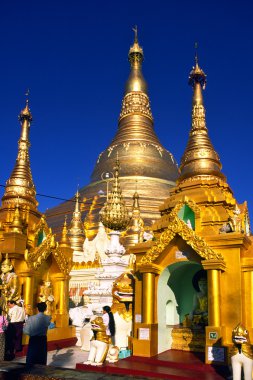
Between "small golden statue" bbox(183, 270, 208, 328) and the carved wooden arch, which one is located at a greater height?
the carved wooden arch

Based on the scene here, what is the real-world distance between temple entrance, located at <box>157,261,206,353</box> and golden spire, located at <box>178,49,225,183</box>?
11.2 feet

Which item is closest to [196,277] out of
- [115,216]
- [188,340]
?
[188,340]

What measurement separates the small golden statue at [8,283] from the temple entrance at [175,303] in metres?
4.06

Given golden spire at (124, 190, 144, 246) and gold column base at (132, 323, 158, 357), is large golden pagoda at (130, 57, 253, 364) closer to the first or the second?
gold column base at (132, 323, 158, 357)

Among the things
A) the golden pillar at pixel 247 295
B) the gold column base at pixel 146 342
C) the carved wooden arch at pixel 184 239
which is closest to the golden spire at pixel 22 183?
the carved wooden arch at pixel 184 239

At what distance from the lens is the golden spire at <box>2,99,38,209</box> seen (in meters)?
17.7

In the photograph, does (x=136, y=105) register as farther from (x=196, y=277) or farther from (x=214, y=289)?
(x=214, y=289)

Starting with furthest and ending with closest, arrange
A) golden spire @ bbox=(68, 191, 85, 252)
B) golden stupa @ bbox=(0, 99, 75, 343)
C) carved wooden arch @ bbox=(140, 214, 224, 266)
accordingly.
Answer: golden spire @ bbox=(68, 191, 85, 252) → golden stupa @ bbox=(0, 99, 75, 343) → carved wooden arch @ bbox=(140, 214, 224, 266)

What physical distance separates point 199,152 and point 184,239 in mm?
4881

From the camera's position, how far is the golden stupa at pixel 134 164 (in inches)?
1139

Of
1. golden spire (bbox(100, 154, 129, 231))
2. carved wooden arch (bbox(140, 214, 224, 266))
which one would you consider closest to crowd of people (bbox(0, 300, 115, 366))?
carved wooden arch (bbox(140, 214, 224, 266))

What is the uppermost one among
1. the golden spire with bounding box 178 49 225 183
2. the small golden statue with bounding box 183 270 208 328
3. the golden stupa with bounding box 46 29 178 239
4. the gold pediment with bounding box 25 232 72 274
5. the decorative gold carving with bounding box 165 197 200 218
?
the golden stupa with bounding box 46 29 178 239

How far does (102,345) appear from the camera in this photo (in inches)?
274

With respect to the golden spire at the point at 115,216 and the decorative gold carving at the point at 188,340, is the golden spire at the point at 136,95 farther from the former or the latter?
the decorative gold carving at the point at 188,340
